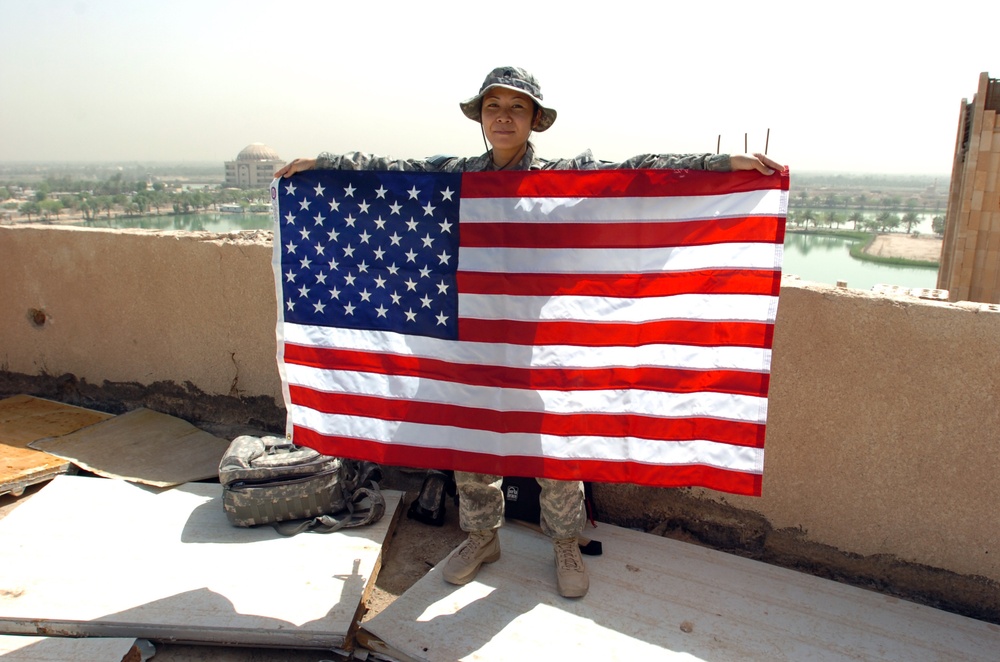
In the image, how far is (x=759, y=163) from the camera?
94.3 inches

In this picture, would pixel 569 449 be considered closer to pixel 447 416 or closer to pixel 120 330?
pixel 447 416

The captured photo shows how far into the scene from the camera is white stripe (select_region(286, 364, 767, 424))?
8.18 ft

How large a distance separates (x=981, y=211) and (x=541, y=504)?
527 inches

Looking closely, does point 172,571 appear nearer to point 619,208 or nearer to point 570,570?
point 570,570

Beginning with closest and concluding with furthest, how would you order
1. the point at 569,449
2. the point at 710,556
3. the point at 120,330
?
the point at 569,449 < the point at 710,556 < the point at 120,330

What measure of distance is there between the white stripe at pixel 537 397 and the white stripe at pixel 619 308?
0.27 meters

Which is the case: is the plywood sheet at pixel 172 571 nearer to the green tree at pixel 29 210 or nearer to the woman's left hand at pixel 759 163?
the woman's left hand at pixel 759 163

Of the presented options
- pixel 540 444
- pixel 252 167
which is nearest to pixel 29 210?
pixel 540 444

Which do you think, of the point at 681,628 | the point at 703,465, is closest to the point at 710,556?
the point at 681,628

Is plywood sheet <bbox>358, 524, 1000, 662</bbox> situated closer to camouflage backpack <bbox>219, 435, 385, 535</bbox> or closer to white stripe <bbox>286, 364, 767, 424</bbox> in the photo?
camouflage backpack <bbox>219, 435, 385, 535</bbox>

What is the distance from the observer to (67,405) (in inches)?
181

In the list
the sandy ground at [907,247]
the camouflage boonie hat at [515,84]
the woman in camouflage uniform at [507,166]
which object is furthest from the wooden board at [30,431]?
the sandy ground at [907,247]

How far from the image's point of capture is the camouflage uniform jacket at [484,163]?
2549 mm

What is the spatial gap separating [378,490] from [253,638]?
1.06 metres
